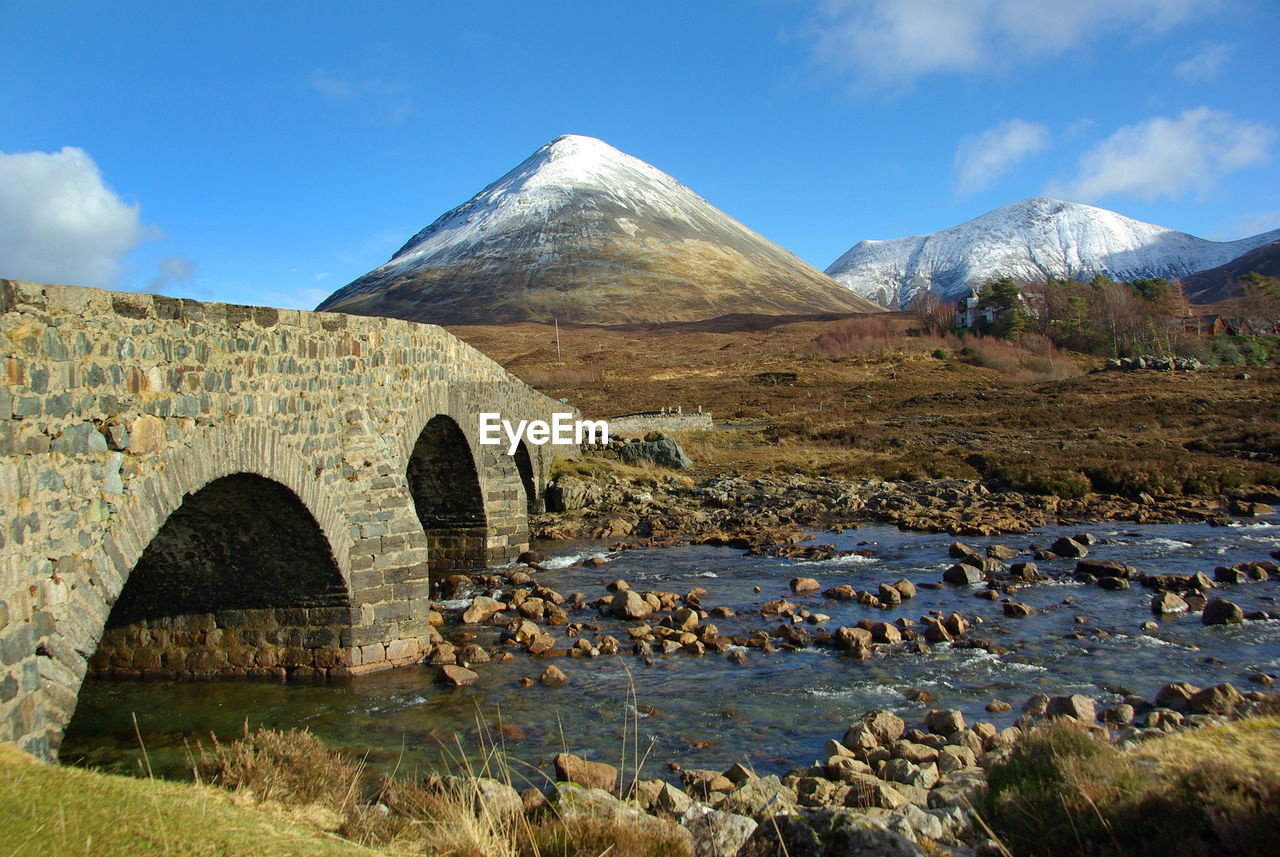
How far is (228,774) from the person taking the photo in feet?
18.8

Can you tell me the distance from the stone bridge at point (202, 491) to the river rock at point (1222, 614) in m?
10.8

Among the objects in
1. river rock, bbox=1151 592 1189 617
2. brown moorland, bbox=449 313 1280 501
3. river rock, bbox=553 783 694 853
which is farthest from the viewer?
brown moorland, bbox=449 313 1280 501

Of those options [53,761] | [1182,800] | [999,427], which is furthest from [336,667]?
[999,427]

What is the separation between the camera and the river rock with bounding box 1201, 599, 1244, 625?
1189 centimetres

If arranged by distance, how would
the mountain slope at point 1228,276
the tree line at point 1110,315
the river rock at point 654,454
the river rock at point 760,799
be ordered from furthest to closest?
the mountain slope at point 1228,276 < the tree line at point 1110,315 < the river rock at point 654,454 < the river rock at point 760,799

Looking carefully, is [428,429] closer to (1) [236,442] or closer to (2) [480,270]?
(1) [236,442]

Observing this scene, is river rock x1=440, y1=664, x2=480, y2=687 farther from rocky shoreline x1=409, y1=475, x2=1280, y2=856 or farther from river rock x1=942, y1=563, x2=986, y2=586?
river rock x1=942, y1=563, x2=986, y2=586

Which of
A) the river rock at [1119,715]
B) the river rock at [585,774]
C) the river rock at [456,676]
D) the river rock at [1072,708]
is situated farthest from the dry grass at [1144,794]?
the river rock at [456,676]

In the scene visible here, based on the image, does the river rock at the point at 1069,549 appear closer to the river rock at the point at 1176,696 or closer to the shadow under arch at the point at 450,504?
the river rock at the point at 1176,696

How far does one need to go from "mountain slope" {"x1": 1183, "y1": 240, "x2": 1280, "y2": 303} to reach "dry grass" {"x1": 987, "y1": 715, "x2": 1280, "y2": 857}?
159 metres

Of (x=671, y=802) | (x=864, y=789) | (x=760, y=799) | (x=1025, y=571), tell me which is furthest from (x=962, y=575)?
(x=671, y=802)

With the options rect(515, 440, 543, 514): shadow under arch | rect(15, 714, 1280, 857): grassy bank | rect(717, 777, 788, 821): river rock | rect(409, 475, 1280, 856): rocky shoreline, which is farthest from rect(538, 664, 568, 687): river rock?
rect(515, 440, 543, 514): shadow under arch

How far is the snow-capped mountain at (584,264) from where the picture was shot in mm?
130750

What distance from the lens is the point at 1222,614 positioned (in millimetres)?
11938
